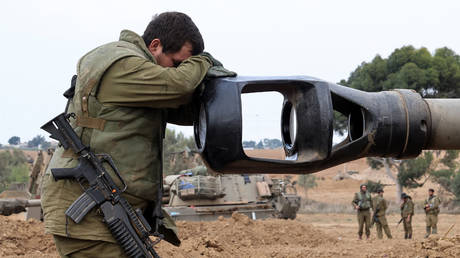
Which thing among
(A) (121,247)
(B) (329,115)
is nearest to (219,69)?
(B) (329,115)

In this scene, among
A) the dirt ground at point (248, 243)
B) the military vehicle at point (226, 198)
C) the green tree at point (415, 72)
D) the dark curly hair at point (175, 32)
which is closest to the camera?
the dark curly hair at point (175, 32)

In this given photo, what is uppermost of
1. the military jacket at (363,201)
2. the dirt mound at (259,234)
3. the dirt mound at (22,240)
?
the dirt mound at (22,240)

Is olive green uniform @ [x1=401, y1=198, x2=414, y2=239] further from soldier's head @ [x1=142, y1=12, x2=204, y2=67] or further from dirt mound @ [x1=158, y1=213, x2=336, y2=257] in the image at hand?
soldier's head @ [x1=142, y1=12, x2=204, y2=67]

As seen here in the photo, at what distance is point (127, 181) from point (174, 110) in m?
0.43

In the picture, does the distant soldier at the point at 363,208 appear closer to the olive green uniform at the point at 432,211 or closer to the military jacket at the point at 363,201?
the military jacket at the point at 363,201

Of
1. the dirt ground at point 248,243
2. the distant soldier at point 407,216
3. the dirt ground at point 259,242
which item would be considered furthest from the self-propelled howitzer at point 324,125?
the distant soldier at point 407,216

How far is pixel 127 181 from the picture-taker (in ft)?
7.79

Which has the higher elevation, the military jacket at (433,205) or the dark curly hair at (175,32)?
the dark curly hair at (175,32)

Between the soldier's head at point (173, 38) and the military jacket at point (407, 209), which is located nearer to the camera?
the soldier's head at point (173, 38)

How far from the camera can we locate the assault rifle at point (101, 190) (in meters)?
2.31

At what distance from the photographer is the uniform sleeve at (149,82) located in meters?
2.21

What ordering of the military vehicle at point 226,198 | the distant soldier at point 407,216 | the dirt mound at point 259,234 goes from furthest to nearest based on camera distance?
1. the distant soldier at point 407,216
2. the military vehicle at point 226,198
3. the dirt mound at point 259,234

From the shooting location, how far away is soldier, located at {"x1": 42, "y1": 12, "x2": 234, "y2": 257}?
2275 millimetres

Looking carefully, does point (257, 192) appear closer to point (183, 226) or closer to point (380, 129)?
point (183, 226)
